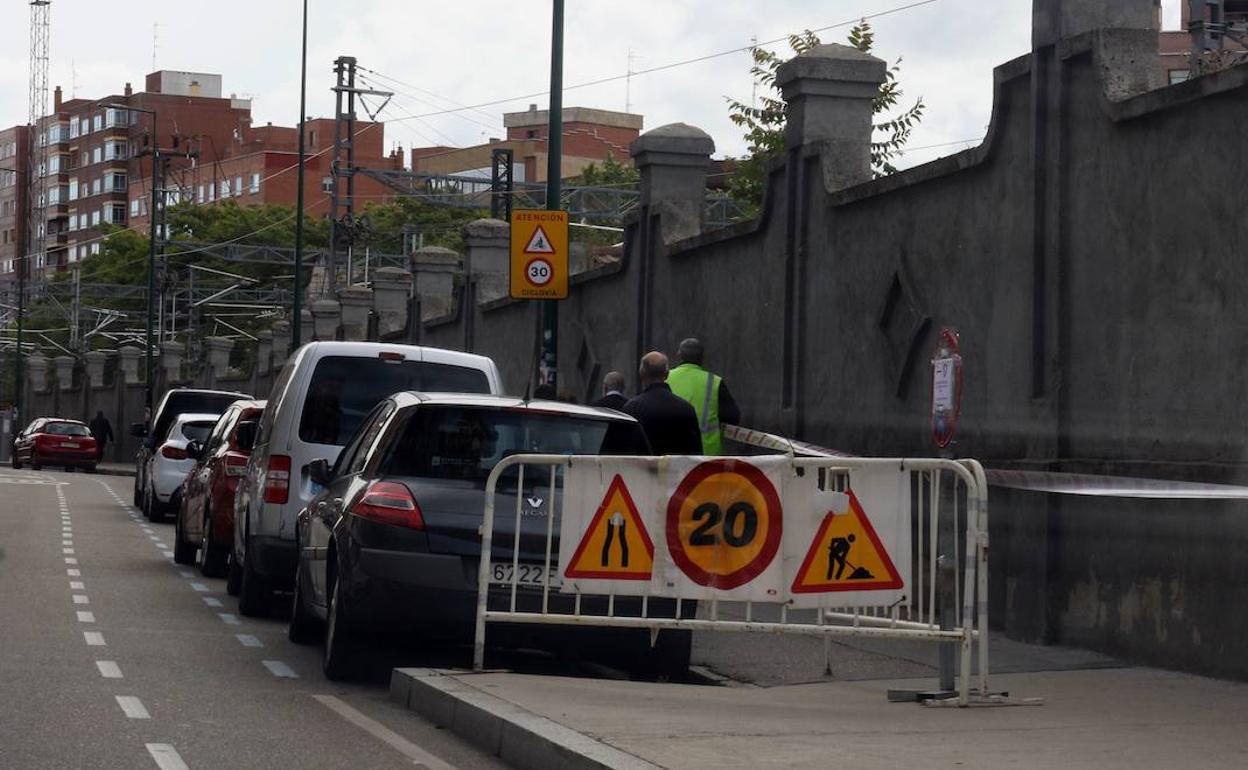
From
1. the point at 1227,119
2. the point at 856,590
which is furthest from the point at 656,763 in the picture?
the point at 1227,119

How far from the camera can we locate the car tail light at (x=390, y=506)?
10.8 meters

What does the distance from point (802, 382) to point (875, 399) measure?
1690 millimetres

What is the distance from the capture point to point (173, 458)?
93.2ft

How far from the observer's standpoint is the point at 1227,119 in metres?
11.1

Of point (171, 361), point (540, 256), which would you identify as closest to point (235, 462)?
point (540, 256)

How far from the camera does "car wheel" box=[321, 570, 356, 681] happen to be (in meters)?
11.1

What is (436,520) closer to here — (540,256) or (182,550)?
(540,256)

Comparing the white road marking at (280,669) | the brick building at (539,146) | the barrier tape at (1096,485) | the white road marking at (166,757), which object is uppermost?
the brick building at (539,146)

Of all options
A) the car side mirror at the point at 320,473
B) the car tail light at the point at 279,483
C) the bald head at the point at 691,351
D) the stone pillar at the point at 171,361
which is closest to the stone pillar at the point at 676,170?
the bald head at the point at 691,351

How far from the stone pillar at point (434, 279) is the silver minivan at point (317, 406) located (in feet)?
60.2

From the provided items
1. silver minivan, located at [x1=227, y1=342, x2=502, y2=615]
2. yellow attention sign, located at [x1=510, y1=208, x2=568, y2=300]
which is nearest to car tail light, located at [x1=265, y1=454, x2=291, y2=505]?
silver minivan, located at [x1=227, y1=342, x2=502, y2=615]

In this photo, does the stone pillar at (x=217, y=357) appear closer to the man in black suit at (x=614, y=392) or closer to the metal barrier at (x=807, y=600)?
the man in black suit at (x=614, y=392)

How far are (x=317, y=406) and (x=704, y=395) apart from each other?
2.76 metres

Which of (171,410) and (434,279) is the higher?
(434,279)
